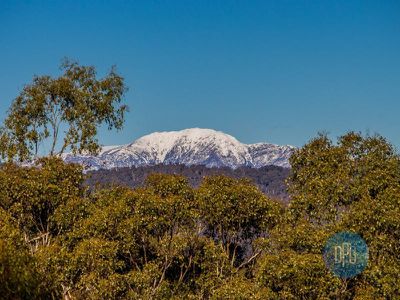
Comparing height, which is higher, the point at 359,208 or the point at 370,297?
the point at 359,208

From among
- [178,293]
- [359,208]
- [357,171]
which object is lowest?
[178,293]

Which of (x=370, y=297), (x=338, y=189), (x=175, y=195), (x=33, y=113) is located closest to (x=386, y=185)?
(x=338, y=189)

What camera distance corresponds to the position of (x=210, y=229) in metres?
50.8

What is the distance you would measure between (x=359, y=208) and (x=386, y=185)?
238 inches

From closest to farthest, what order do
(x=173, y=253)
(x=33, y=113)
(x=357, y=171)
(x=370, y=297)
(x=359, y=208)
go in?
(x=370, y=297)
(x=359, y=208)
(x=173, y=253)
(x=357, y=171)
(x=33, y=113)

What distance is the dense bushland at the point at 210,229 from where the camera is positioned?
1554 inches

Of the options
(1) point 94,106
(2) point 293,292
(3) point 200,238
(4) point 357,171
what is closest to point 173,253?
(3) point 200,238

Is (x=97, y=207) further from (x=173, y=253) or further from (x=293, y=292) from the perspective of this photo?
(x=293, y=292)

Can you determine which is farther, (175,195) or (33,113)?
(33,113)

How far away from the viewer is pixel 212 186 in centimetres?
4781

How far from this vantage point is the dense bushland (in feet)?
129

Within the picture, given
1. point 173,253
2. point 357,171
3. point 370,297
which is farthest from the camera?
point 357,171

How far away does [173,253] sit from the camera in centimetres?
4553

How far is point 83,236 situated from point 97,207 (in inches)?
177
